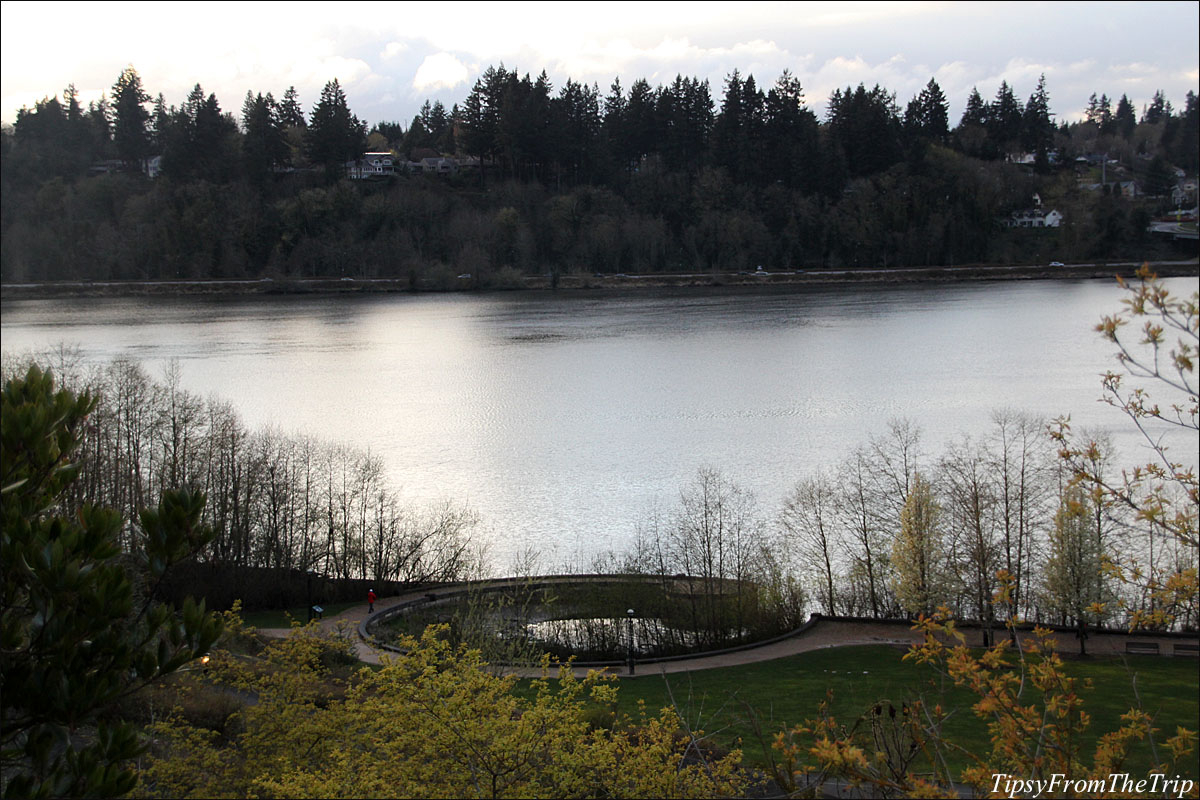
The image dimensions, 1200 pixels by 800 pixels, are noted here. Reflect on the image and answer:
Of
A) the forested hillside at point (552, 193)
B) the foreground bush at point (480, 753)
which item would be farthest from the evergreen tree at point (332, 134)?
the foreground bush at point (480, 753)

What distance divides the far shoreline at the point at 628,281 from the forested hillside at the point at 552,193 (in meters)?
1.54

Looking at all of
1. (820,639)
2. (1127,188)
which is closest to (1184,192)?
(1127,188)

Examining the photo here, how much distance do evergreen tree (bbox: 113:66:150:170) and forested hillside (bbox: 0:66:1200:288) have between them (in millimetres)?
202

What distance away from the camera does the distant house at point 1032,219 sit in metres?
93.6

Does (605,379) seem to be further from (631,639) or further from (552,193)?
(552,193)

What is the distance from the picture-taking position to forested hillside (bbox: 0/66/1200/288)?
3435 inches

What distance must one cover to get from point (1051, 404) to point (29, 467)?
122ft

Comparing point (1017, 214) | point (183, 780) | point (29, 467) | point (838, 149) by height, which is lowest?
point (183, 780)

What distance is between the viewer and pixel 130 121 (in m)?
95.1

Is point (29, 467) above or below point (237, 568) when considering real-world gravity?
above

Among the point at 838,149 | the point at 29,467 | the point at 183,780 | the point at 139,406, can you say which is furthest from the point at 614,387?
the point at 838,149

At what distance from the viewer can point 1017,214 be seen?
94000 mm

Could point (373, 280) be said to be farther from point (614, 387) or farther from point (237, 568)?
point (237, 568)

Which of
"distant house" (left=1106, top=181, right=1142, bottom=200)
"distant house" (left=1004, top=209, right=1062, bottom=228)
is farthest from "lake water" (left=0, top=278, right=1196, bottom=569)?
"distant house" (left=1106, top=181, right=1142, bottom=200)
